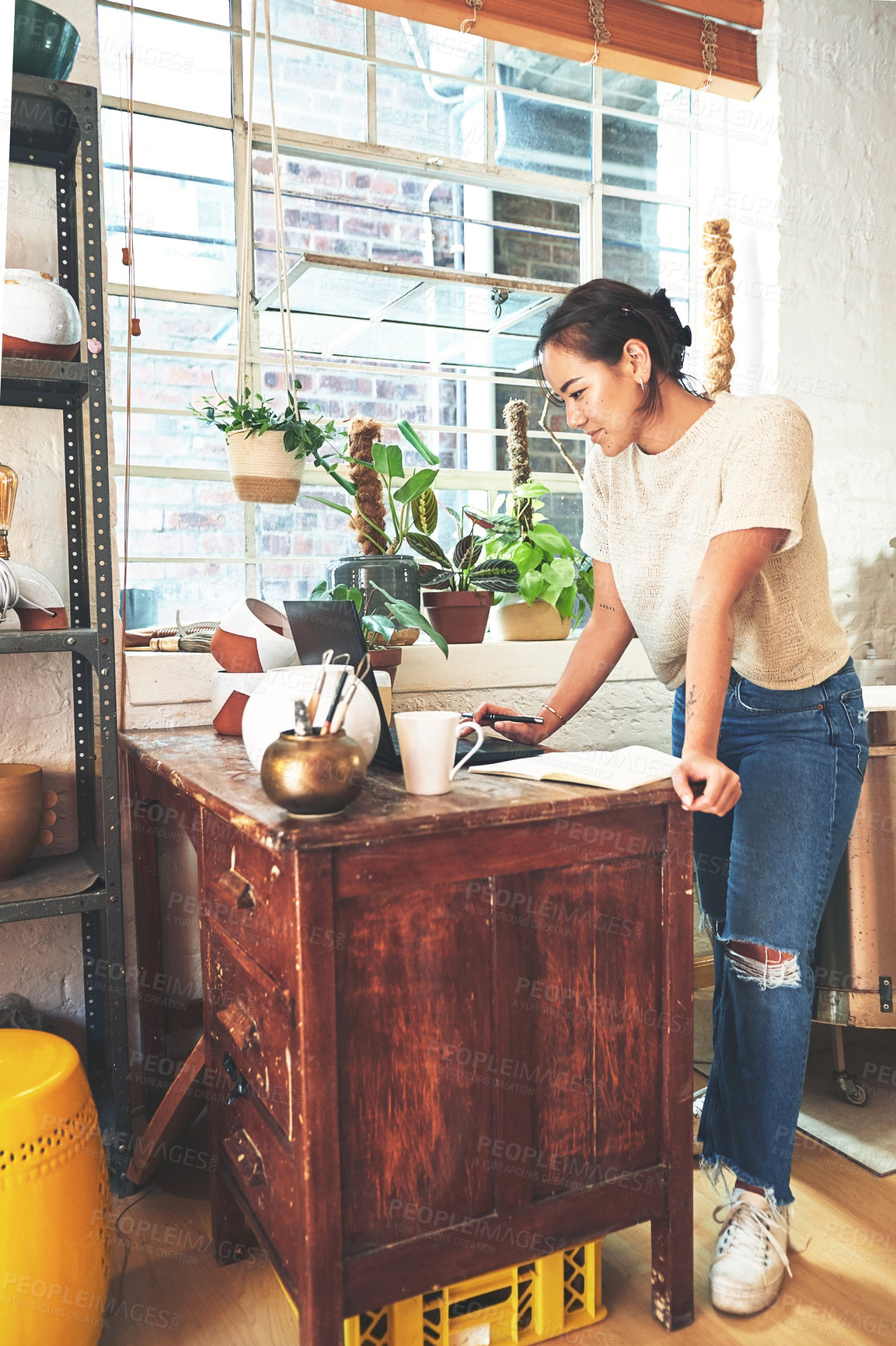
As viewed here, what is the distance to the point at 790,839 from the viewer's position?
1697mm

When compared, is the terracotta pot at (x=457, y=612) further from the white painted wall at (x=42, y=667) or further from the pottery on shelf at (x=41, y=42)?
the pottery on shelf at (x=41, y=42)

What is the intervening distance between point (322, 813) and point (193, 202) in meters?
1.95

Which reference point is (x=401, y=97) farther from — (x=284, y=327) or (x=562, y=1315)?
(x=562, y=1315)

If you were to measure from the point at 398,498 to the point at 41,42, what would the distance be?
1136mm

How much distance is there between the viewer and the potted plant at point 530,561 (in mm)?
2637

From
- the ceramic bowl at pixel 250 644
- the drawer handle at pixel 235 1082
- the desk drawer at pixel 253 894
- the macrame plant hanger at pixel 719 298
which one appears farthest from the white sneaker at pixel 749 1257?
the macrame plant hanger at pixel 719 298

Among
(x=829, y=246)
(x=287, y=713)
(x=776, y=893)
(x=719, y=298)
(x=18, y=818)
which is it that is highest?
(x=829, y=246)

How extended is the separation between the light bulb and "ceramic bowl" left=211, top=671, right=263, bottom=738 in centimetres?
47

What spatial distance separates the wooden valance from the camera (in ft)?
8.62

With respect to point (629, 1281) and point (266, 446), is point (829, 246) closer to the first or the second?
point (266, 446)

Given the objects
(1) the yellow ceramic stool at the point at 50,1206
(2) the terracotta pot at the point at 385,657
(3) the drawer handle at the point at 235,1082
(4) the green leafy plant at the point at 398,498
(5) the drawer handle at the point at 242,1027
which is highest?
(4) the green leafy plant at the point at 398,498

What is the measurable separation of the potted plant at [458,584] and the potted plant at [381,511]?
6 cm

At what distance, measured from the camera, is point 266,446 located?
7.26 feet

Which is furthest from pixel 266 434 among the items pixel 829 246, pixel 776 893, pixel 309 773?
pixel 829 246
